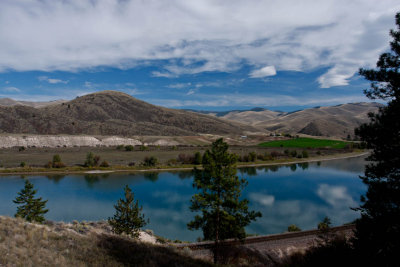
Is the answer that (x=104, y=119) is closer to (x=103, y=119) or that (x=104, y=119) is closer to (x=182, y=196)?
(x=103, y=119)

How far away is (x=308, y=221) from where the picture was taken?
33.2m

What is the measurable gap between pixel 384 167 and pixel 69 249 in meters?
13.4

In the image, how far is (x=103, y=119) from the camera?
149 m

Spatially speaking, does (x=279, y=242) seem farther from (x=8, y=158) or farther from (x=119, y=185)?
(x=8, y=158)

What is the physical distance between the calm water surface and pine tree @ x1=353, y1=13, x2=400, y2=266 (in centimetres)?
1987

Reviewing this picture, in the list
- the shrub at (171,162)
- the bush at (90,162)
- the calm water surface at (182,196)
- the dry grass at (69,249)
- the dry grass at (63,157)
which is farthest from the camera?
the shrub at (171,162)

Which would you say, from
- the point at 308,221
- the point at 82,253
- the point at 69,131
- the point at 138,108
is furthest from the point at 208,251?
the point at 138,108

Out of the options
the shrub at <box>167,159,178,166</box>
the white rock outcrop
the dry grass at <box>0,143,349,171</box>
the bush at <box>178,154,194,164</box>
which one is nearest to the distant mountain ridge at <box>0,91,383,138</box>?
the white rock outcrop

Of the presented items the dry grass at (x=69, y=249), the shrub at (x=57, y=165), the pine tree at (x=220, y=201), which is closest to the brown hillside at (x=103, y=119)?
the shrub at (x=57, y=165)

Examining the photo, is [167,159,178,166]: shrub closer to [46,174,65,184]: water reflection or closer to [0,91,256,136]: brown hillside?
[46,174,65,184]: water reflection

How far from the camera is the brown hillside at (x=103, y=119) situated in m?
115

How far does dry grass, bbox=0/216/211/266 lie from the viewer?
8.76m

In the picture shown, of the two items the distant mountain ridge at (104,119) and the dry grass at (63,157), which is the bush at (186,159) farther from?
the distant mountain ridge at (104,119)

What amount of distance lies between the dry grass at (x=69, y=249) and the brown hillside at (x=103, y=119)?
11534cm
